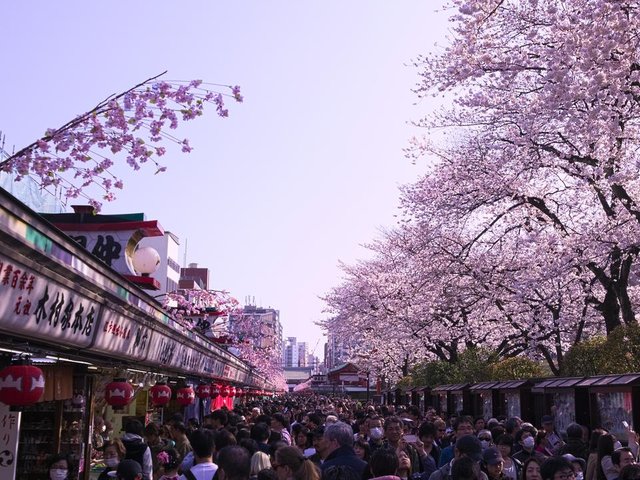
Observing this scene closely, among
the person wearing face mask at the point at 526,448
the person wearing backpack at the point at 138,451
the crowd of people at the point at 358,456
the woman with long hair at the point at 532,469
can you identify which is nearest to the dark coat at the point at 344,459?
the crowd of people at the point at 358,456

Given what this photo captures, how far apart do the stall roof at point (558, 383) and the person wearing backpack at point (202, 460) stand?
907 cm

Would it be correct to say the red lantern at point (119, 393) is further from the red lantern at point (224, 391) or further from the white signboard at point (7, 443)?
the red lantern at point (224, 391)

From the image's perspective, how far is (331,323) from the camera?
51.7 metres

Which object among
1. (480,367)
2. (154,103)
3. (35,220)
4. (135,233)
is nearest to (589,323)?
(480,367)

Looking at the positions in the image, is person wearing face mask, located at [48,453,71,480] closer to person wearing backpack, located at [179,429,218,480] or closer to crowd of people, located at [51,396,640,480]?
crowd of people, located at [51,396,640,480]

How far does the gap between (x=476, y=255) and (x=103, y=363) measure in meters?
16.6

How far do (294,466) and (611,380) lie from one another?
8.38 m

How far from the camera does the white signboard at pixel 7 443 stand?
1005 cm

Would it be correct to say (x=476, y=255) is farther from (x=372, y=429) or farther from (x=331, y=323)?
(x=331, y=323)

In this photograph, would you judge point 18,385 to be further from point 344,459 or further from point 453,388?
point 453,388

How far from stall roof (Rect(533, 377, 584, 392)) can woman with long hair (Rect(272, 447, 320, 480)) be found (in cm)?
957

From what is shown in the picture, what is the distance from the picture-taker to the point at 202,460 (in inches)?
288

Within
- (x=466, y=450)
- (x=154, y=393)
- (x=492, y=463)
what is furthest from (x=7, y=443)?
(x=492, y=463)

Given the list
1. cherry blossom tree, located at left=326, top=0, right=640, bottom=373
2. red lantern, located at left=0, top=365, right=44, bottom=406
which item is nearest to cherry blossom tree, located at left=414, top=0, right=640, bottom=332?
cherry blossom tree, located at left=326, top=0, right=640, bottom=373
